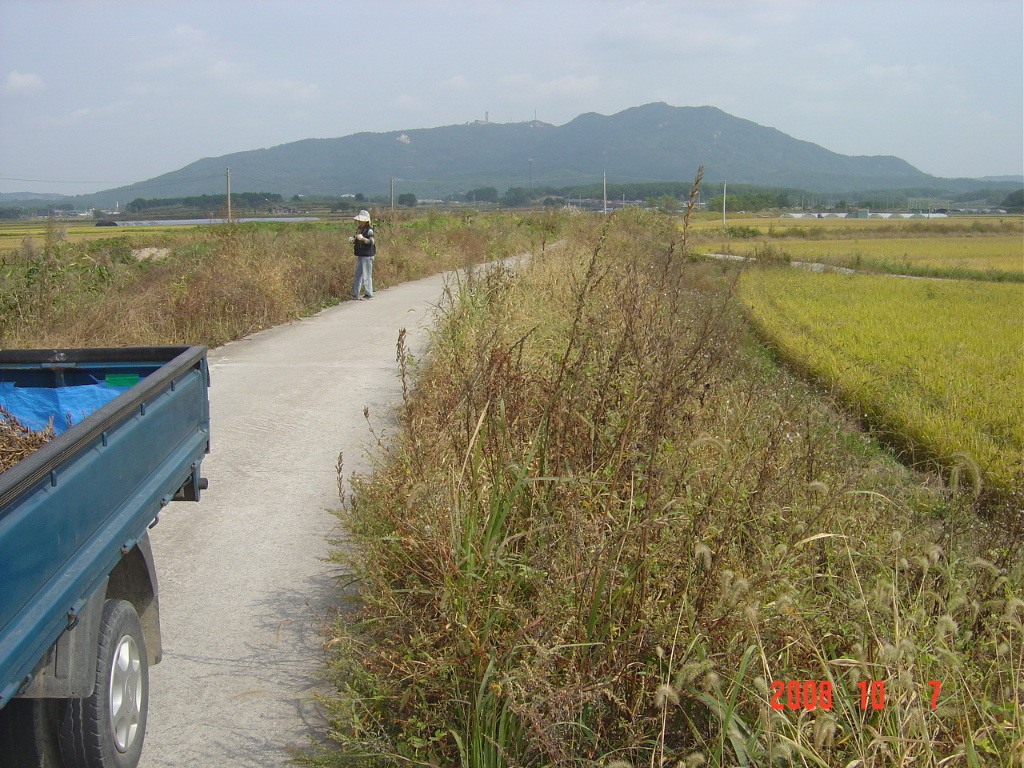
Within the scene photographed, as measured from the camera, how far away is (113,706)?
298 cm

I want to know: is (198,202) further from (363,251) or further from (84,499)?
(84,499)

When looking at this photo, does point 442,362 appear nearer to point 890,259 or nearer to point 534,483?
point 534,483

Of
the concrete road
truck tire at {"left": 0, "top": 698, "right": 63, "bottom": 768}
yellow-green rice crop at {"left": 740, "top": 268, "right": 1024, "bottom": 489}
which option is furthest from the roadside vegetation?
yellow-green rice crop at {"left": 740, "top": 268, "right": 1024, "bottom": 489}

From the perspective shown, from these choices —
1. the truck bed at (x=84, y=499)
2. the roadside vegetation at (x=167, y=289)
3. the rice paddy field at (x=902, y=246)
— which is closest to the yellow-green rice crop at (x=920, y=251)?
the rice paddy field at (x=902, y=246)

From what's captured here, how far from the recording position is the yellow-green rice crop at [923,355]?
8.52 m

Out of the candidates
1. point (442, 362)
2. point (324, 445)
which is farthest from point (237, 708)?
point (442, 362)

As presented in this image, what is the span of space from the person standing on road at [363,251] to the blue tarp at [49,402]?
11.3 meters

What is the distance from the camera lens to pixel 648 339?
14.3 ft

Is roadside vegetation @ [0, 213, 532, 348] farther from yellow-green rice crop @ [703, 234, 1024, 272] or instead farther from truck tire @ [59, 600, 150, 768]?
yellow-green rice crop @ [703, 234, 1024, 272]
